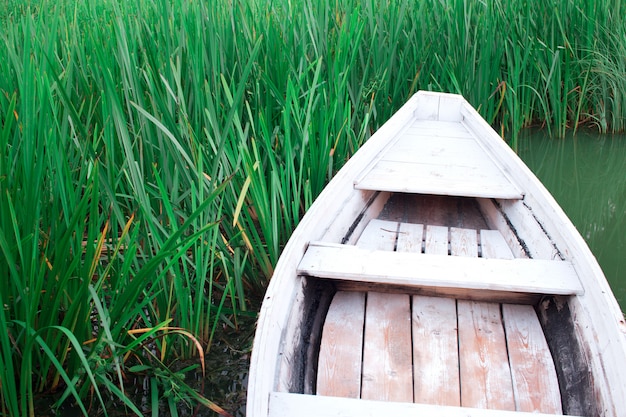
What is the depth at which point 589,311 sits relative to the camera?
149 centimetres

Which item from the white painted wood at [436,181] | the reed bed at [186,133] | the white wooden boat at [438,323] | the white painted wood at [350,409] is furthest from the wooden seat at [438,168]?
the white painted wood at [350,409]

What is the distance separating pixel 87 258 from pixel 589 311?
125 centimetres

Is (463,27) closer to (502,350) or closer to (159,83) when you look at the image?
(159,83)

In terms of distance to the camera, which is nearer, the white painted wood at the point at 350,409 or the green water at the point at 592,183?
the white painted wood at the point at 350,409

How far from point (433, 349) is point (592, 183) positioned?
2345 mm

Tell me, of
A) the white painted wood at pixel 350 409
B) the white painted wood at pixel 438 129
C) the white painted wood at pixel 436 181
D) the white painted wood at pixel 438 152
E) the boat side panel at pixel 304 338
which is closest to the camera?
the white painted wood at pixel 350 409

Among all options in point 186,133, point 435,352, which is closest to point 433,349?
point 435,352

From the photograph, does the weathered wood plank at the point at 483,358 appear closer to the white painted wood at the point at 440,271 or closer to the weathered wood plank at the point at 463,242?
the white painted wood at the point at 440,271

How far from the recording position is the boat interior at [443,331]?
1.48 meters

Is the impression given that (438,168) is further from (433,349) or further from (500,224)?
(433,349)

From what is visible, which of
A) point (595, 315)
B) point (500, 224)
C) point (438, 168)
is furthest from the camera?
point (438, 168)

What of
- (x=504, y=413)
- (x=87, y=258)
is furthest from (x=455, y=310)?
(x=87, y=258)

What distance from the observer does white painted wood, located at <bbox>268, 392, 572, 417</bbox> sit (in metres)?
1.21

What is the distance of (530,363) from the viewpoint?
61.9 inches
